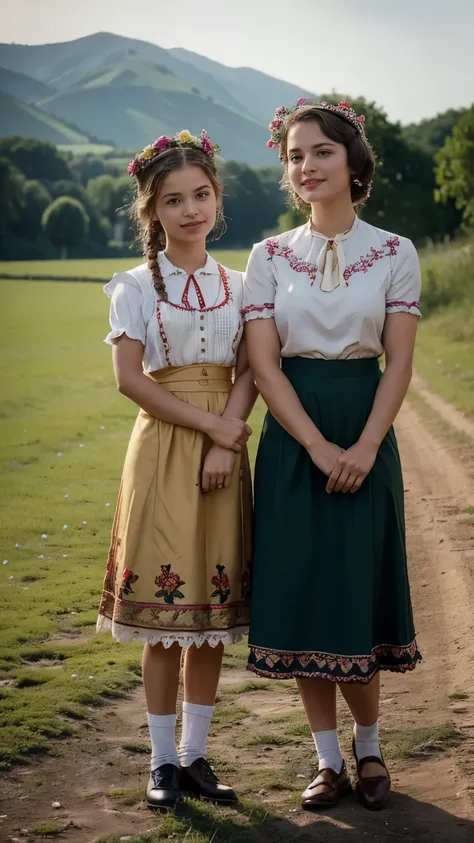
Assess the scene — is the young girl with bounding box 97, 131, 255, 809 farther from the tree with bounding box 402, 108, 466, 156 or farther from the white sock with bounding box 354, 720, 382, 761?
the tree with bounding box 402, 108, 466, 156

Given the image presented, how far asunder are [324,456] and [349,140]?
84cm

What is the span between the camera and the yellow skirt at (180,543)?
275 cm

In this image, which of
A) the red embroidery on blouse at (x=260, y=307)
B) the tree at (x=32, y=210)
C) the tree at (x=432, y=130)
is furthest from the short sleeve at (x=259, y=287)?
the tree at (x=432, y=130)

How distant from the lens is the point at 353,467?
8.68 feet

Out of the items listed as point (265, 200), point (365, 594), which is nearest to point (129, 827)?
point (365, 594)

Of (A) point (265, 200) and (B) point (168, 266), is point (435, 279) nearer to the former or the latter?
(A) point (265, 200)

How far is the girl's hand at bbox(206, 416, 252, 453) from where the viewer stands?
2729 millimetres

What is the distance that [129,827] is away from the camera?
2721mm

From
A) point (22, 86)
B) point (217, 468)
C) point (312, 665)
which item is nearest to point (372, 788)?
point (312, 665)

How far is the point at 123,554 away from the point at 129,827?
2.32 feet

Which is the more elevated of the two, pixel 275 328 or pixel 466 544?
pixel 275 328

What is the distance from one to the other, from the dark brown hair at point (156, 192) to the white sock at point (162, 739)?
1139 mm

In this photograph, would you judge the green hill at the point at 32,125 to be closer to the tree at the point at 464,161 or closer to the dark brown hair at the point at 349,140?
the dark brown hair at the point at 349,140

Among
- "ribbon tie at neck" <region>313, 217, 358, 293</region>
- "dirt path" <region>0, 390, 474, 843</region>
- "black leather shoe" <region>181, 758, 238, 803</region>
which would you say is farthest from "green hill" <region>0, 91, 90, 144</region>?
"black leather shoe" <region>181, 758, 238, 803</region>
